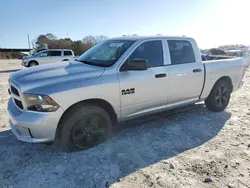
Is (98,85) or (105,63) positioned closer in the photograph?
(98,85)

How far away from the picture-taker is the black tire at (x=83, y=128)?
3.09 metres

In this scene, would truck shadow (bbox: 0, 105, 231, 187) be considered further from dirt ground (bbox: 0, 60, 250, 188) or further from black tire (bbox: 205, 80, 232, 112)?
black tire (bbox: 205, 80, 232, 112)

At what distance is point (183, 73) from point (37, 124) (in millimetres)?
2923

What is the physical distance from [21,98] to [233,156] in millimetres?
3391

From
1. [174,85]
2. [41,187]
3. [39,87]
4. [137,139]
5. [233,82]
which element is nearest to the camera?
[41,187]

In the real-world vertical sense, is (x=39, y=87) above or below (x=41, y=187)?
above

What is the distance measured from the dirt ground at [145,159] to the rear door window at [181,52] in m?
1.39

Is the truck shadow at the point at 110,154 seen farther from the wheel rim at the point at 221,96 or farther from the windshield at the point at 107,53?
the windshield at the point at 107,53

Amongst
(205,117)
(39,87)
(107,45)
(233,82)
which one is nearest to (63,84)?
(39,87)

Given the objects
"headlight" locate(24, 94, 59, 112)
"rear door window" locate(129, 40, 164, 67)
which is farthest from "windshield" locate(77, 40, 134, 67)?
"headlight" locate(24, 94, 59, 112)

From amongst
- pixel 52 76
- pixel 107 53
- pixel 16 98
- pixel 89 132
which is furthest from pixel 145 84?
pixel 16 98

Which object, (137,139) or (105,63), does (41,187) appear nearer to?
(137,139)

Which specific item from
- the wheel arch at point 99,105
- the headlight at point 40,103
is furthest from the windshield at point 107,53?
the headlight at point 40,103

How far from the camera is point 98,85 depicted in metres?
3.16
